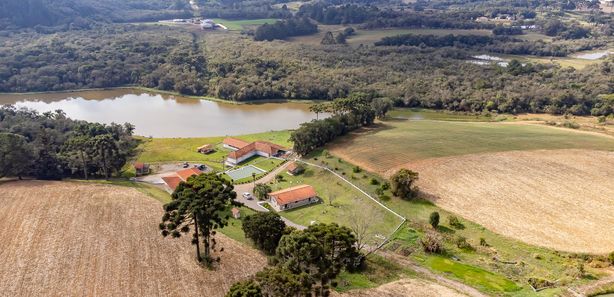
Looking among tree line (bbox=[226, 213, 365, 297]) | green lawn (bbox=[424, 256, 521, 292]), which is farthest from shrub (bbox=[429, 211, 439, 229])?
tree line (bbox=[226, 213, 365, 297])

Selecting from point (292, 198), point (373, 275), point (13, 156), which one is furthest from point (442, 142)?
point (13, 156)

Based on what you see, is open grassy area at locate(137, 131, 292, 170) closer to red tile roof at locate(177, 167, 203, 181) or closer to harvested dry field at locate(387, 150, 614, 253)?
red tile roof at locate(177, 167, 203, 181)

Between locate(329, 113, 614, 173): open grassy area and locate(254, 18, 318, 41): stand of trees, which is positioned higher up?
locate(254, 18, 318, 41): stand of trees

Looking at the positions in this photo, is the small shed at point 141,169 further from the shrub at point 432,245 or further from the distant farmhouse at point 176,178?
the shrub at point 432,245

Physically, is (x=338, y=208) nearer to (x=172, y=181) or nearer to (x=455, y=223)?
(x=455, y=223)

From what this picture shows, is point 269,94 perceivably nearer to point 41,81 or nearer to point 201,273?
point 41,81

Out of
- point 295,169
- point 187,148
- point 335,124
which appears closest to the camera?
point 295,169
